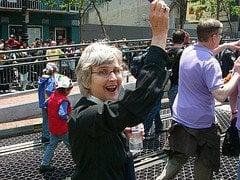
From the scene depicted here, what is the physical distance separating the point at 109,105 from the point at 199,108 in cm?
207

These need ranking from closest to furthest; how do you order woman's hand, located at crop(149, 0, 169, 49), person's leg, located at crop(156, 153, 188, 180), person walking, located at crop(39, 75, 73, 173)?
woman's hand, located at crop(149, 0, 169, 49) < person's leg, located at crop(156, 153, 188, 180) < person walking, located at crop(39, 75, 73, 173)

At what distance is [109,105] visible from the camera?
1986 mm

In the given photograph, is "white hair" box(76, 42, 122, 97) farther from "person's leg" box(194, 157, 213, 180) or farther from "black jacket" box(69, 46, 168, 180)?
"person's leg" box(194, 157, 213, 180)

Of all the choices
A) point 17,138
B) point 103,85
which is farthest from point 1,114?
point 103,85

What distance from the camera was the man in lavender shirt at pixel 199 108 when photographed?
3.83 meters

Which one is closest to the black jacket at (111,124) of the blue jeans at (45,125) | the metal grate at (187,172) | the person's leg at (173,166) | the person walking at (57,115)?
the person's leg at (173,166)

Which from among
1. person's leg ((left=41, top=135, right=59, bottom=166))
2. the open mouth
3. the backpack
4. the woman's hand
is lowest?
person's leg ((left=41, top=135, right=59, bottom=166))

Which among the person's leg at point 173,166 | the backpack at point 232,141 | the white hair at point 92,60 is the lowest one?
the person's leg at point 173,166

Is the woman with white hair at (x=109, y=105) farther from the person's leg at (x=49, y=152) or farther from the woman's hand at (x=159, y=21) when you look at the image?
the person's leg at (x=49, y=152)

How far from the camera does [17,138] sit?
792 cm

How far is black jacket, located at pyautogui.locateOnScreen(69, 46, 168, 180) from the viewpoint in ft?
6.28

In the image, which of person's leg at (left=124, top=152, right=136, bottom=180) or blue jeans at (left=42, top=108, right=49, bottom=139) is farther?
blue jeans at (left=42, top=108, right=49, bottom=139)

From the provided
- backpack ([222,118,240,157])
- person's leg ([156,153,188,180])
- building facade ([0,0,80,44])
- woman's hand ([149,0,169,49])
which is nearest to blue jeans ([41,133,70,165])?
person's leg ([156,153,188,180])

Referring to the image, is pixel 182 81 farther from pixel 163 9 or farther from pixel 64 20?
pixel 64 20
